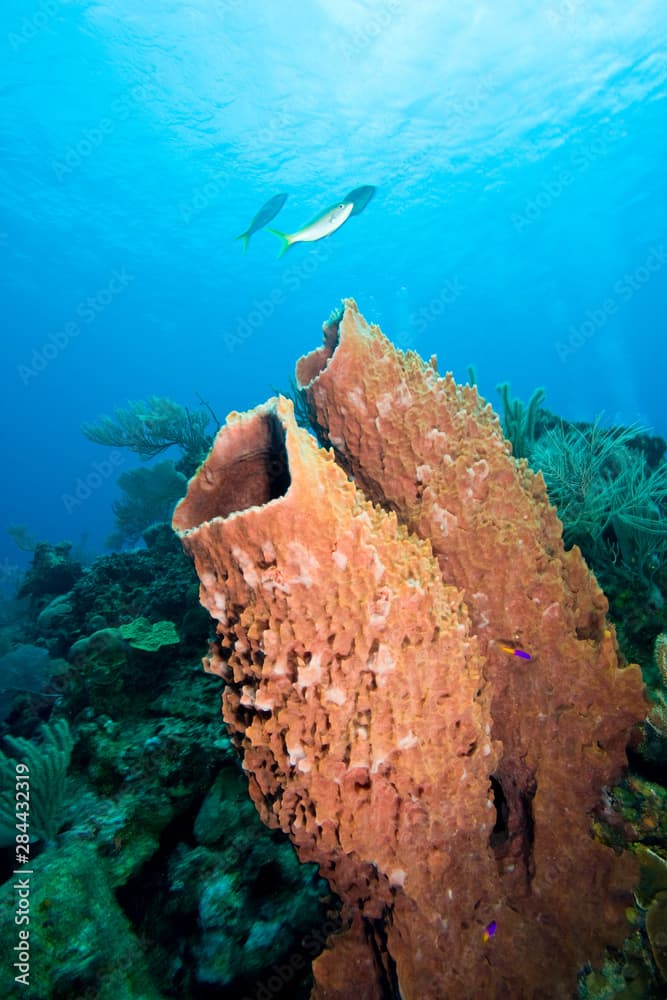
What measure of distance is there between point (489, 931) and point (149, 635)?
12.0ft

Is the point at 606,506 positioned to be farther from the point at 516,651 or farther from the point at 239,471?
the point at 239,471

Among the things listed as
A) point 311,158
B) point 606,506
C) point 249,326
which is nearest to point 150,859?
point 606,506

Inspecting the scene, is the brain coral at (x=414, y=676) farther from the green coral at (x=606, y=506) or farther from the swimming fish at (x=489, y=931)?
the green coral at (x=606, y=506)

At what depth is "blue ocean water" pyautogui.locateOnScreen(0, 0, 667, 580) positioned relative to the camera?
940 inches

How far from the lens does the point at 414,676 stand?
1501mm

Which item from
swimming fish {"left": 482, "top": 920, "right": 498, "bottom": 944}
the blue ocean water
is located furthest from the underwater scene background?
the blue ocean water

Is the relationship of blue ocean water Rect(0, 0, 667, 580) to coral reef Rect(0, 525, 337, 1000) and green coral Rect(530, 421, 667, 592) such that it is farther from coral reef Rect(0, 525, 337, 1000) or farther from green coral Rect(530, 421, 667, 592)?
coral reef Rect(0, 525, 337, 1000)

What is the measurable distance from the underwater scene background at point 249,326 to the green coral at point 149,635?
1.9 inches

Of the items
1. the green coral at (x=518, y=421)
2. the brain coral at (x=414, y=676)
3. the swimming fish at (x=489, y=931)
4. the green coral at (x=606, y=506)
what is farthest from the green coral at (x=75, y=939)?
the green coral at (x=518, y=421)

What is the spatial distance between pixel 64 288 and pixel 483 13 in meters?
48.0

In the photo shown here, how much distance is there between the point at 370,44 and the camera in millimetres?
25312

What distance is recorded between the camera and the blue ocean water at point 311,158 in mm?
23875

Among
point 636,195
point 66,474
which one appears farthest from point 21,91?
point 66,474

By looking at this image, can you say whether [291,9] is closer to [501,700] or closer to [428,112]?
[428,112]
